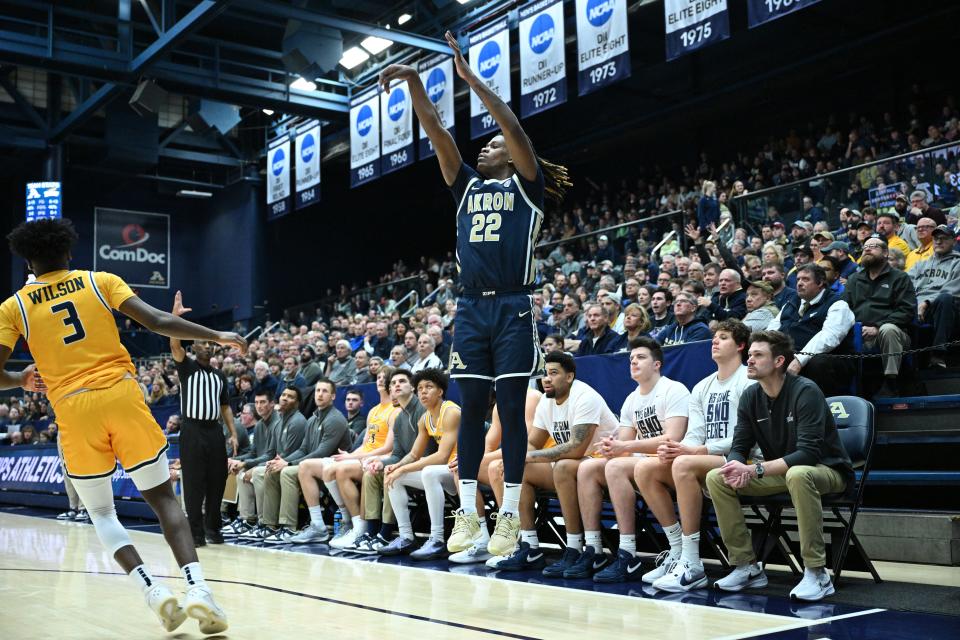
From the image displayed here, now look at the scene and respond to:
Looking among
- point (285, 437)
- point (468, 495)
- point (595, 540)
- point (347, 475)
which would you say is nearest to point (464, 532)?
point (468, 495)

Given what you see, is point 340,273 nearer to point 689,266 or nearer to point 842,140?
point 842,140

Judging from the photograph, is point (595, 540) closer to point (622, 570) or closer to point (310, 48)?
point (622, 570)

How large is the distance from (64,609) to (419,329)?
8.70 m

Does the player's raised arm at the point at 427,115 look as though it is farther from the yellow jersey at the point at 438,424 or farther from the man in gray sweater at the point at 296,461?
the man in gray sweater at the point at 296,461

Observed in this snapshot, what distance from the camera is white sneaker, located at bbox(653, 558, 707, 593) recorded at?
4.79 m

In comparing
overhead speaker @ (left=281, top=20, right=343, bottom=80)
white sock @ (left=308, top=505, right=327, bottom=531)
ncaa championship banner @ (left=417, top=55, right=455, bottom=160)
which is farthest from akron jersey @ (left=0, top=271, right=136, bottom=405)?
overhead speaker @ (left=281, top=20, right=343, bottom=80)

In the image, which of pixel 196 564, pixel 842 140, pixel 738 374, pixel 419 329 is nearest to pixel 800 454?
pixel 738 374

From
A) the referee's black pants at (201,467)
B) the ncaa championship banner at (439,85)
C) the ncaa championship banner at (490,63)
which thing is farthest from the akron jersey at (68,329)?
the ncaa championship banner at (439,85)

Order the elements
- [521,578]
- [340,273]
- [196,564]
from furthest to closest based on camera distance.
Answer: [340,273] → [521,578] → [196,564]

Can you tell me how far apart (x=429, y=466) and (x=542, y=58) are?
8.02 m

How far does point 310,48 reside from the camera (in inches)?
661

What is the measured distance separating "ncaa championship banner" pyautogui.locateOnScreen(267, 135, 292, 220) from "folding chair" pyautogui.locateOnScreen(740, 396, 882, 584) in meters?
15.7

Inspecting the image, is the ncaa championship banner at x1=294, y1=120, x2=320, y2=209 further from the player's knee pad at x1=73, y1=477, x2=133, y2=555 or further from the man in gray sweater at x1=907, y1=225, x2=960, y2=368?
the player's knee pad at x1=73, y1=477, x2=133, y2=555

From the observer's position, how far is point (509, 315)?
14.6ft
